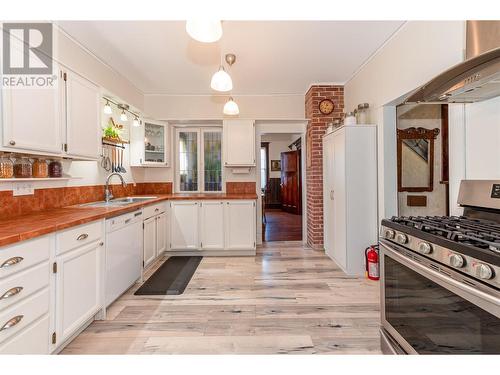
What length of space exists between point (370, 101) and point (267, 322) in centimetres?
276

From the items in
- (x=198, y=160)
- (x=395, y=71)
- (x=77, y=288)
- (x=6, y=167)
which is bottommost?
(x=77, y=288)

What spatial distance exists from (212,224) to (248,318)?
1897mm

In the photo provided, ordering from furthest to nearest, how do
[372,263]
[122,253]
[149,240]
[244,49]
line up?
[149,240] < [372,263] < [244,49] < [122,253]

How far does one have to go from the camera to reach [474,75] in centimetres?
127

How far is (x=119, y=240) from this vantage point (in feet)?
7.98

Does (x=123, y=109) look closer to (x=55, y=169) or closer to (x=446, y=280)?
(x=55, y=169)

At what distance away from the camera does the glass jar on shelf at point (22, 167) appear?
6.62 feet

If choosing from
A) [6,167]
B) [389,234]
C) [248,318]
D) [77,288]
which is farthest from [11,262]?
[389,234]

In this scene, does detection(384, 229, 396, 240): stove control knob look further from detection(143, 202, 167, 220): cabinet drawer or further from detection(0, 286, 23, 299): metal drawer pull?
detection(143, 202, 167, 220): cabinet drawer

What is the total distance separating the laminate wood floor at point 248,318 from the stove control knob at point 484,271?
1101mm

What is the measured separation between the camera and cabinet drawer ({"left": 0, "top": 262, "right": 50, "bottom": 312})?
1252mm

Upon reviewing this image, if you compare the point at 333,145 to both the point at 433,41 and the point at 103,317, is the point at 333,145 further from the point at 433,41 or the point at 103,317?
the point at 103,317

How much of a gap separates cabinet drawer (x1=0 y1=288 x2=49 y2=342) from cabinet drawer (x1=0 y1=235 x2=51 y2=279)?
0.62 feet
